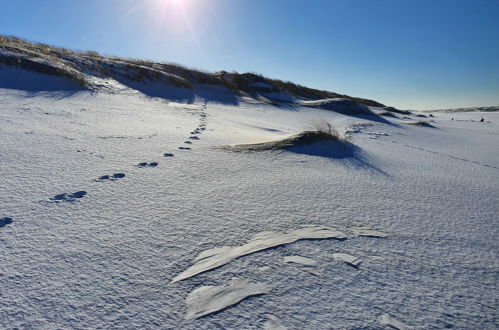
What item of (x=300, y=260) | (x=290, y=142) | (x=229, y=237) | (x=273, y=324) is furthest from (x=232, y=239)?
(x=290, y=142)

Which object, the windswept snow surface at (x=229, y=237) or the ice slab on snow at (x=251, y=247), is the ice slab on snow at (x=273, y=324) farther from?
the ice slab on snow at (x=251, y=247)

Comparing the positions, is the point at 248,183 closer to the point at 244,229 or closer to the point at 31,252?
the point at 244,229

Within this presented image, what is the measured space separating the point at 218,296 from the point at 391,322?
49 centimetres

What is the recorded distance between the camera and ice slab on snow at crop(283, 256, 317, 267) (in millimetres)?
952

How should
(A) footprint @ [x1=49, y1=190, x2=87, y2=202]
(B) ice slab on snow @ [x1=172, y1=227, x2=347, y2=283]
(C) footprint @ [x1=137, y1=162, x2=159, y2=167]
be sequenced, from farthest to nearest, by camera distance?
(C) footprint @ [x1=137, y1=162, x2=159, y2=167], (A) footprint @ [x1=49, y1=190, x2=87, y2=202], (B) ice slab on snow @ [x1=172, y1=227, x2=347, y2=283]

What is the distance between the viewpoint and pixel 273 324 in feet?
2.32

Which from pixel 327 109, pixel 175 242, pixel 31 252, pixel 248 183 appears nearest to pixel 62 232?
pixel 31 252

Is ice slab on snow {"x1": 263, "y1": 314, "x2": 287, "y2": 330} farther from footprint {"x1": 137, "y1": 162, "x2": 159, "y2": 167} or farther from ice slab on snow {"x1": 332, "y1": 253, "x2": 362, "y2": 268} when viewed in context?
footprint {"x1": 137, "y1": 162, "x2": 159, "y2": 167}

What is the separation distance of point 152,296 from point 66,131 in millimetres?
2340

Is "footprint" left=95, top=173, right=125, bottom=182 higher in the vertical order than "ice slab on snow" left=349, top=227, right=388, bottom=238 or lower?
higher

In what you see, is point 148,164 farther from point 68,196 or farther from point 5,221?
point 5,221

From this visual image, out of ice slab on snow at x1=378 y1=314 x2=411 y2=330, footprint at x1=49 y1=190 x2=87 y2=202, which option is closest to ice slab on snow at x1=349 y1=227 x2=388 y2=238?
ice slab on snow at x1=378 y1=314 x2=411 y2=330

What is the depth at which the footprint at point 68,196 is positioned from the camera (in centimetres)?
129

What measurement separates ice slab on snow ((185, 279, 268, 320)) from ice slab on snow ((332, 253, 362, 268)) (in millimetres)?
331
